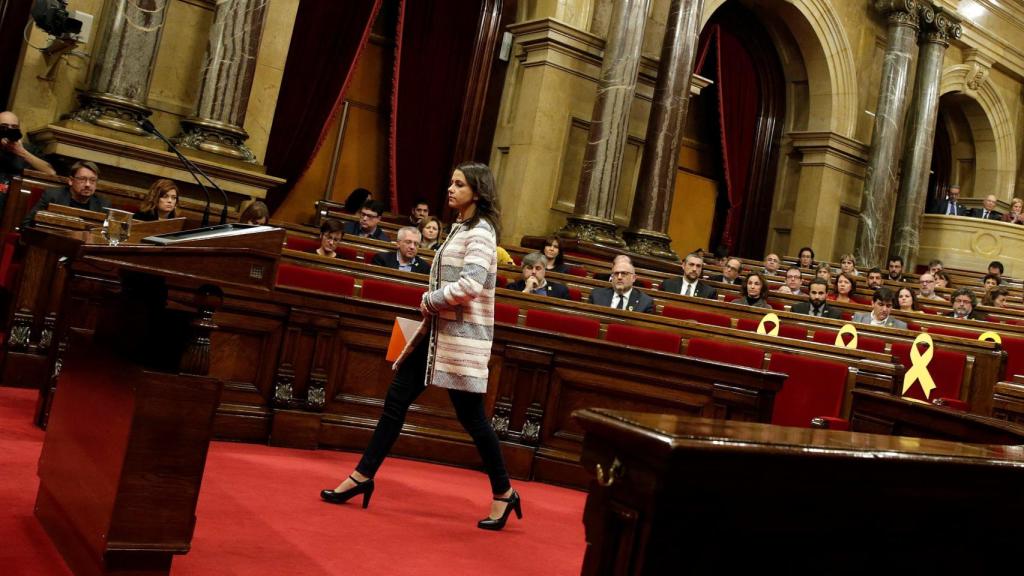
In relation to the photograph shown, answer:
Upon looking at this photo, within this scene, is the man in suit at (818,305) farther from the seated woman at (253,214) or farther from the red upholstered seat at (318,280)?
the seated woman at (253,214)

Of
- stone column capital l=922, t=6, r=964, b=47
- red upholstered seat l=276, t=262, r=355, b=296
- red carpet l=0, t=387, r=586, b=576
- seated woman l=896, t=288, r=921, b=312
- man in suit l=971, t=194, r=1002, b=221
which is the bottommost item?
red carpet l=0, t=387, r=586, b=576

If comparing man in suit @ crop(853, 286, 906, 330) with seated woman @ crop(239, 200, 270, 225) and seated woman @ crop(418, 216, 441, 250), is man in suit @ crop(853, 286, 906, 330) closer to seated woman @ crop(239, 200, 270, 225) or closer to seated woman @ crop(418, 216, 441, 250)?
seated woman @ crop(418, 216, 441, 250)

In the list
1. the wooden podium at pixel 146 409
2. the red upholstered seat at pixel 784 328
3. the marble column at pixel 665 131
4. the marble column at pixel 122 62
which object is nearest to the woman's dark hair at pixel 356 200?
the marble column at pixel 122 62

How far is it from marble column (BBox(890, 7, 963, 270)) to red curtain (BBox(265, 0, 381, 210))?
27.6ft

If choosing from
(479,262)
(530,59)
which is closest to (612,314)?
(479,262)

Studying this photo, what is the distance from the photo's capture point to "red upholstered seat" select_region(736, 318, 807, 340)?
6367mm

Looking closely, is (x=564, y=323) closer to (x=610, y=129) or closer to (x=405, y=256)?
(x=405, y=256)

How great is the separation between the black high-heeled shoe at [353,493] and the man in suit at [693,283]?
17.5 ft

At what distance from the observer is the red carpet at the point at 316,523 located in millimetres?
2510

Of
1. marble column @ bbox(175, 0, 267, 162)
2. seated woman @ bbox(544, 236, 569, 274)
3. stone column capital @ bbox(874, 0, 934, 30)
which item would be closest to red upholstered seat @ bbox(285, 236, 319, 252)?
marble column @ bbox(175, 0, 267, 162)

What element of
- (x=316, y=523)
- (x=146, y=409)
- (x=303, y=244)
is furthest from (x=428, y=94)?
(x=146, y=409)

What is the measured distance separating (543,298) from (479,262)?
2.53m

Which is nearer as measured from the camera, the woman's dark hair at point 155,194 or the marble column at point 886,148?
the woman's dark hair at point 155,194

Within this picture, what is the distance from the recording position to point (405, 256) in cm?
650
